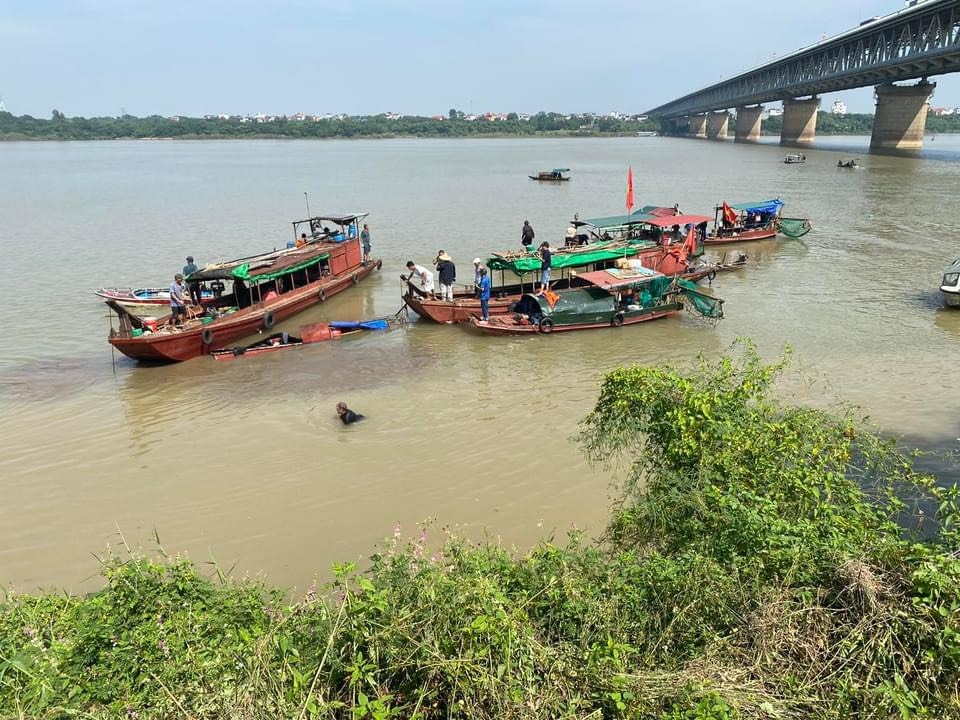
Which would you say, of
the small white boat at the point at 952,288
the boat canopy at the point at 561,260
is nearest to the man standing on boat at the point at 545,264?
the boat canopy at the point at 561,260

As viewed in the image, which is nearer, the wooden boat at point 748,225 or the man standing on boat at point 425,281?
the man standing on boat at point 425,281

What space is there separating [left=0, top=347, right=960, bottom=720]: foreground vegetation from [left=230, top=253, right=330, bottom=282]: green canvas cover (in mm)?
11920

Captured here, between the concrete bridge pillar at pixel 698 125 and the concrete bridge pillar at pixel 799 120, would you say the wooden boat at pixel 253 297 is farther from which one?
the concrete bridge pillar at pixel 698 125

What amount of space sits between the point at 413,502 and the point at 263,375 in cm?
710

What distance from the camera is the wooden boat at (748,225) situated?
2825cm

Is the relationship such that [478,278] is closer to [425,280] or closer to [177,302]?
[425,280]

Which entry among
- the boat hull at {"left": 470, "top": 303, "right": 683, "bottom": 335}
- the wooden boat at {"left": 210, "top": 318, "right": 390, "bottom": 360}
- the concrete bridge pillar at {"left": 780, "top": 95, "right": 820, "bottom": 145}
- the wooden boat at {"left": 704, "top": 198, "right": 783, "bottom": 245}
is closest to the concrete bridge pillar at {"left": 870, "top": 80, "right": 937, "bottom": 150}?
the concrete bridge pillar at {"left": 780, "top": 95, "right": 820, "bottom": 145}

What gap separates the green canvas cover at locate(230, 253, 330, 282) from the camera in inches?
657

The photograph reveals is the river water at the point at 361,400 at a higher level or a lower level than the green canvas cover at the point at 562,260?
lower

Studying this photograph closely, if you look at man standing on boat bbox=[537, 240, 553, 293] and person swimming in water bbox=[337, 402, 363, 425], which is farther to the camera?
man standing on boat bbox=[537, 240, 553, 293]

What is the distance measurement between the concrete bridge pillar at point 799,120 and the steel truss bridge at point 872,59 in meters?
2.54

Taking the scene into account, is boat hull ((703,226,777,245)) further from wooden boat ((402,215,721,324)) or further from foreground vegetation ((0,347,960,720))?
foreground vegetation ((0,347,960,720))

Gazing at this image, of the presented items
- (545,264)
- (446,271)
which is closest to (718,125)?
(545,264)

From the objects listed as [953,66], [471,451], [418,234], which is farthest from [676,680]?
[953,66]
